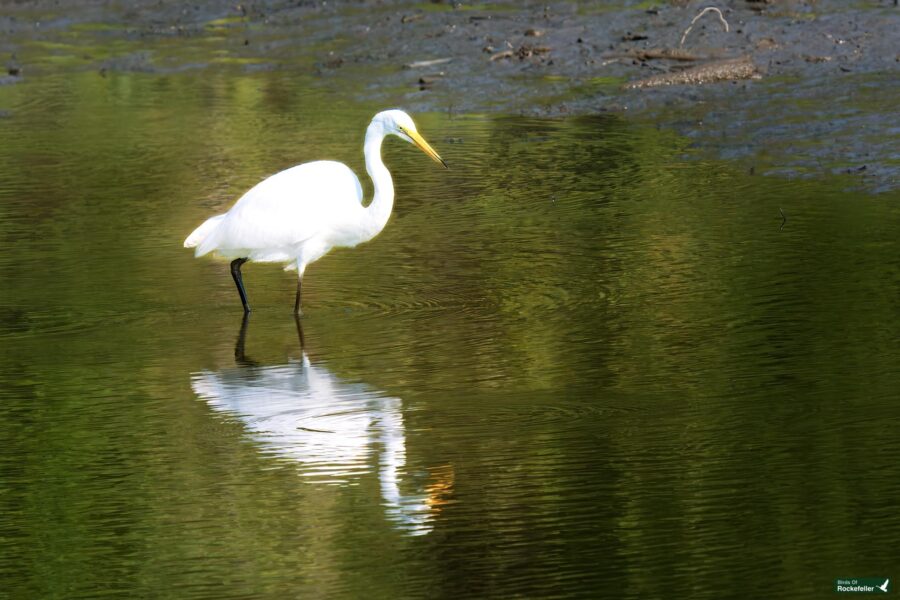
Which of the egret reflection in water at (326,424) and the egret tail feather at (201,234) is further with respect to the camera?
the egret tail feather at (201,234)

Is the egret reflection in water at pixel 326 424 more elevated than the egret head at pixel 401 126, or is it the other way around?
the egret head at pixel 401 126

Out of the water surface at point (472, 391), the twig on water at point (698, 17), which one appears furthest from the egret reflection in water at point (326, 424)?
the twig on water at point (698, 17)

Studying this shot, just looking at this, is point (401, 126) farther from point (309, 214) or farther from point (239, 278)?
point (239, 278)

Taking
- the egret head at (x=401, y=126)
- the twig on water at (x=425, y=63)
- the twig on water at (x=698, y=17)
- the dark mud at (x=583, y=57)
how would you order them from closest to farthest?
the egret head at (x=401, y=126), the dark mud at (x=583, y=57), the twig on water at (x=698, y=17), the twig on water at (x=425, y=63)

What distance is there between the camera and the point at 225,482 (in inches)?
257

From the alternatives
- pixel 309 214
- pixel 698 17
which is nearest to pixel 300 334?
pixel 309 214

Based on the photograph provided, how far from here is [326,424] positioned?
7.21m

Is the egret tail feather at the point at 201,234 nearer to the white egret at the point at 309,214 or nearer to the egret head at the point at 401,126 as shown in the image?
the white egret at the point at 309,214

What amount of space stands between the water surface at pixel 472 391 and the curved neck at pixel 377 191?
1.37 feet

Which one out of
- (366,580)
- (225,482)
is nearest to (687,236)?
(225,482)

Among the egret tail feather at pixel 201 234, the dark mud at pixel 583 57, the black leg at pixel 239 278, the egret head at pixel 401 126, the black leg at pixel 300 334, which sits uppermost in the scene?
the dark mud at pixel 583 57

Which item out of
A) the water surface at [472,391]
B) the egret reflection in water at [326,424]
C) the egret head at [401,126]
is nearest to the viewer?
the water surface at [472,391]

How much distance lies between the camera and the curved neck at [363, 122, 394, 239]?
31.4 feet

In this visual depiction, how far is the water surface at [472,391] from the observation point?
18.8 feet
